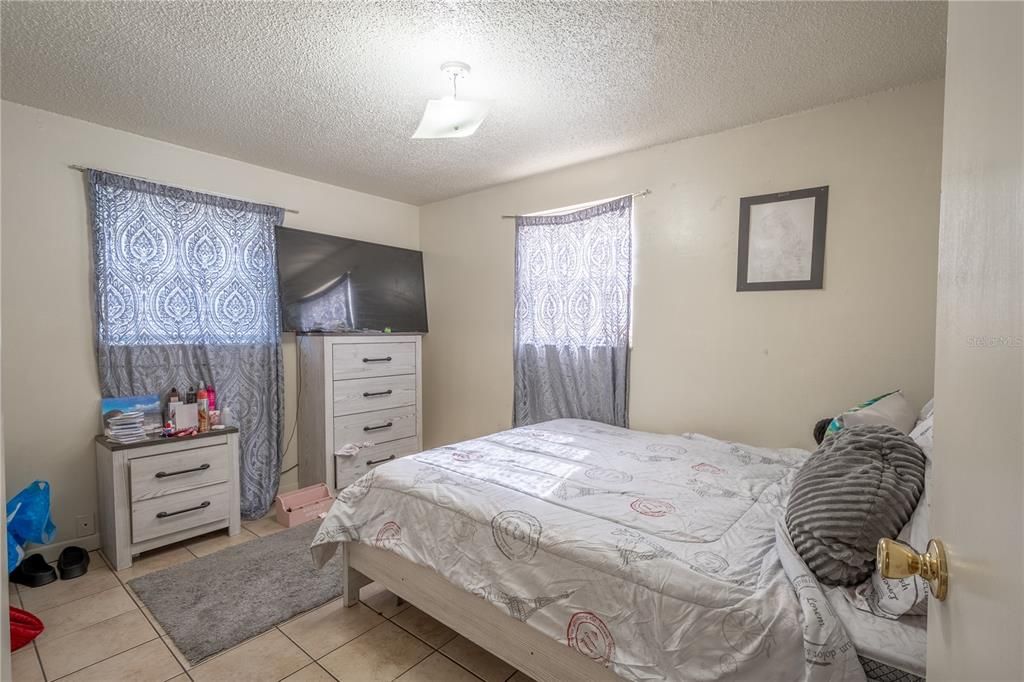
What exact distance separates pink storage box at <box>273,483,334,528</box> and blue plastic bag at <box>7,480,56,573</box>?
1119 mm

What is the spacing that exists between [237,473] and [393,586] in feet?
5.23

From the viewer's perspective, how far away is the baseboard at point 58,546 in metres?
2.46

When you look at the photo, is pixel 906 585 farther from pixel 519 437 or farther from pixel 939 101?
pixel 939 101

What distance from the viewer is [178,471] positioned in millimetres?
2627

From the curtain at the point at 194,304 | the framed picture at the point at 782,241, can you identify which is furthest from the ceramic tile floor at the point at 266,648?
the framed picture at the point at 782,241

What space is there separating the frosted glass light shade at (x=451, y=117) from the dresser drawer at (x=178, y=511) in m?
2.43

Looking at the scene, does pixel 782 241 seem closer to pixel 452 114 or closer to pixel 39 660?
pixel 452 114

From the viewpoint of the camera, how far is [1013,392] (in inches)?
15.1

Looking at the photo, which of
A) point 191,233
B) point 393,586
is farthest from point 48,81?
point 393,586

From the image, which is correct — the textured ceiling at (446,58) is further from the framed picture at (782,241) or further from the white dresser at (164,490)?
the white dresser at (164,490)

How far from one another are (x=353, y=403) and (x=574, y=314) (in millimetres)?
1741

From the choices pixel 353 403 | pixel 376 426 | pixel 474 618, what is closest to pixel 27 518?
pixel 353 403

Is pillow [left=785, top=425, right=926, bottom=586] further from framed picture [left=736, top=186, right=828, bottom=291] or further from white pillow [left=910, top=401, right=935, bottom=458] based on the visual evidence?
framed picture [left=736, top=186, right=828, bottom=291]

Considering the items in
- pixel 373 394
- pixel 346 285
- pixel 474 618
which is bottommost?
pixel 474 618
